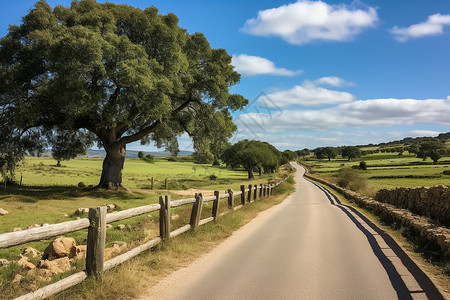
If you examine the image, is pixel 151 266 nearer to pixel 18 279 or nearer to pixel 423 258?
pixel 18 279

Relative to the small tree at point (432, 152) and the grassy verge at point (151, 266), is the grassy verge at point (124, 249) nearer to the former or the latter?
the grassy verge at point (151, 266)

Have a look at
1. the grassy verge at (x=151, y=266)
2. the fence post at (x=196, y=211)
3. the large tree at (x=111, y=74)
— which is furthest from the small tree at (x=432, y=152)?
the fence post at (x=196, y=211)

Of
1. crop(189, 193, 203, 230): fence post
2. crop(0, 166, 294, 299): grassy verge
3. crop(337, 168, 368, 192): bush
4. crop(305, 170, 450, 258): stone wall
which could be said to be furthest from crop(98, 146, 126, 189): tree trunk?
crop(337, 168, 368, 192): bush

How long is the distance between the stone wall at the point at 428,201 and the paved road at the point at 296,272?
3683 millimetres

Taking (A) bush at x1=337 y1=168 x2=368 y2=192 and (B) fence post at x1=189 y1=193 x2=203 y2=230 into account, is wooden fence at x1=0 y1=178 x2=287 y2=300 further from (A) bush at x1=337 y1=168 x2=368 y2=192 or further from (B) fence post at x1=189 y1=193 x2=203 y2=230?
(A) bush at x1=337 y1=168 x2=368 y2=192

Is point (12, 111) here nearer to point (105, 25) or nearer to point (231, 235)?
point (105, 25)

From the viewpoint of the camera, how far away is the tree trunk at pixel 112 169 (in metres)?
25.3

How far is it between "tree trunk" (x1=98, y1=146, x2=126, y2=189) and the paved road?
17.9 m

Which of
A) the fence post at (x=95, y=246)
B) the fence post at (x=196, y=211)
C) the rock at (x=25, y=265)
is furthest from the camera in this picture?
the fence post at (x=196, y=211)

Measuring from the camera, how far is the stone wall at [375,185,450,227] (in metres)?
11.7

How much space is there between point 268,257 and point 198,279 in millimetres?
2088

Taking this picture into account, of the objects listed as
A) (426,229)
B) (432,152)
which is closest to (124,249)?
(426,229)

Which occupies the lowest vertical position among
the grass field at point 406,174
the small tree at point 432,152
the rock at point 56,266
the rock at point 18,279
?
the grass field at point 406,174

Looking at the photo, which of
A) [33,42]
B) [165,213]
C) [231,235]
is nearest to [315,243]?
[231,235]
